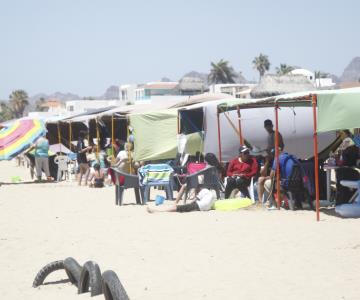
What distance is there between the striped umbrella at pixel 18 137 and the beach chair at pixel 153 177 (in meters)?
→ 9.26

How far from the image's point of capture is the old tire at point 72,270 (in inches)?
282

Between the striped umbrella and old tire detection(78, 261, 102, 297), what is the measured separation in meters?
16.5

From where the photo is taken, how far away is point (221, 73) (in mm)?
122125

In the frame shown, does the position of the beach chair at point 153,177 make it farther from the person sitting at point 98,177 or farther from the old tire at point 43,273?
the old tire at point 43,273

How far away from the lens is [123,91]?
134000mm

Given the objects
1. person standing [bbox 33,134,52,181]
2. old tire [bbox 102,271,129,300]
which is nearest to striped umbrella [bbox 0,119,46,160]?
person standing [bbox 33,134,52,181]

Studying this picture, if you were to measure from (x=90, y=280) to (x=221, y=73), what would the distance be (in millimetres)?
116596

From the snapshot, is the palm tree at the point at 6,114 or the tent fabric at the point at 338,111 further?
the palm tree at the point at 6,114

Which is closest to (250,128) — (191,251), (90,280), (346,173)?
(346,173)

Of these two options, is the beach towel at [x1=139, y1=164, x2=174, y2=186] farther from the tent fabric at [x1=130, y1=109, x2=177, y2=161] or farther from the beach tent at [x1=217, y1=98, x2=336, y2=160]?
the tent fabric at [x1=130, y1=109, x2=177, y2=161]

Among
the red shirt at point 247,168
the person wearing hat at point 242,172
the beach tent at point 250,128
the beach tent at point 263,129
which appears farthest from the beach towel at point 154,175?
the red shirt at point 247,168

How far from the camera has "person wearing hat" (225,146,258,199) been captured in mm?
13094

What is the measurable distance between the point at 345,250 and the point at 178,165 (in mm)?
9279

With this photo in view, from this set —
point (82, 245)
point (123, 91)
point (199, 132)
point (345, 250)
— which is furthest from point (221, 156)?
point (123, 91)
